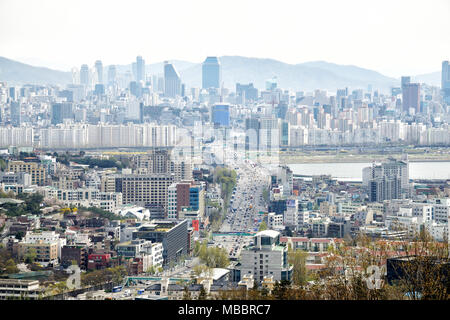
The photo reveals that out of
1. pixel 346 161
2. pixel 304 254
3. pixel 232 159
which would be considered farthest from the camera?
pixel 346 161

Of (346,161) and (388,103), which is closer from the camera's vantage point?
(346,161)

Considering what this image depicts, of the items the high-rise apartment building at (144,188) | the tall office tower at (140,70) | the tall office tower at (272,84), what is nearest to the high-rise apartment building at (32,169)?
the high-rise apartment building at (144,188)

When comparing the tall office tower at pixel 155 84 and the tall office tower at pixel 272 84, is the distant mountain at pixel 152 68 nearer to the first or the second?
the tall office tower at pixel 155 84

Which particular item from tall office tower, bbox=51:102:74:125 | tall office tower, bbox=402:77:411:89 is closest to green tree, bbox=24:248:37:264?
tall office tower, bbox=402:77:411:89

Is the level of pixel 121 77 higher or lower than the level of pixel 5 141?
higher

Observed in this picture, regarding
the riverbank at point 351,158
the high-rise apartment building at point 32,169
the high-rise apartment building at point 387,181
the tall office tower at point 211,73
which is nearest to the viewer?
the high-rise apartment building at point 387,181
